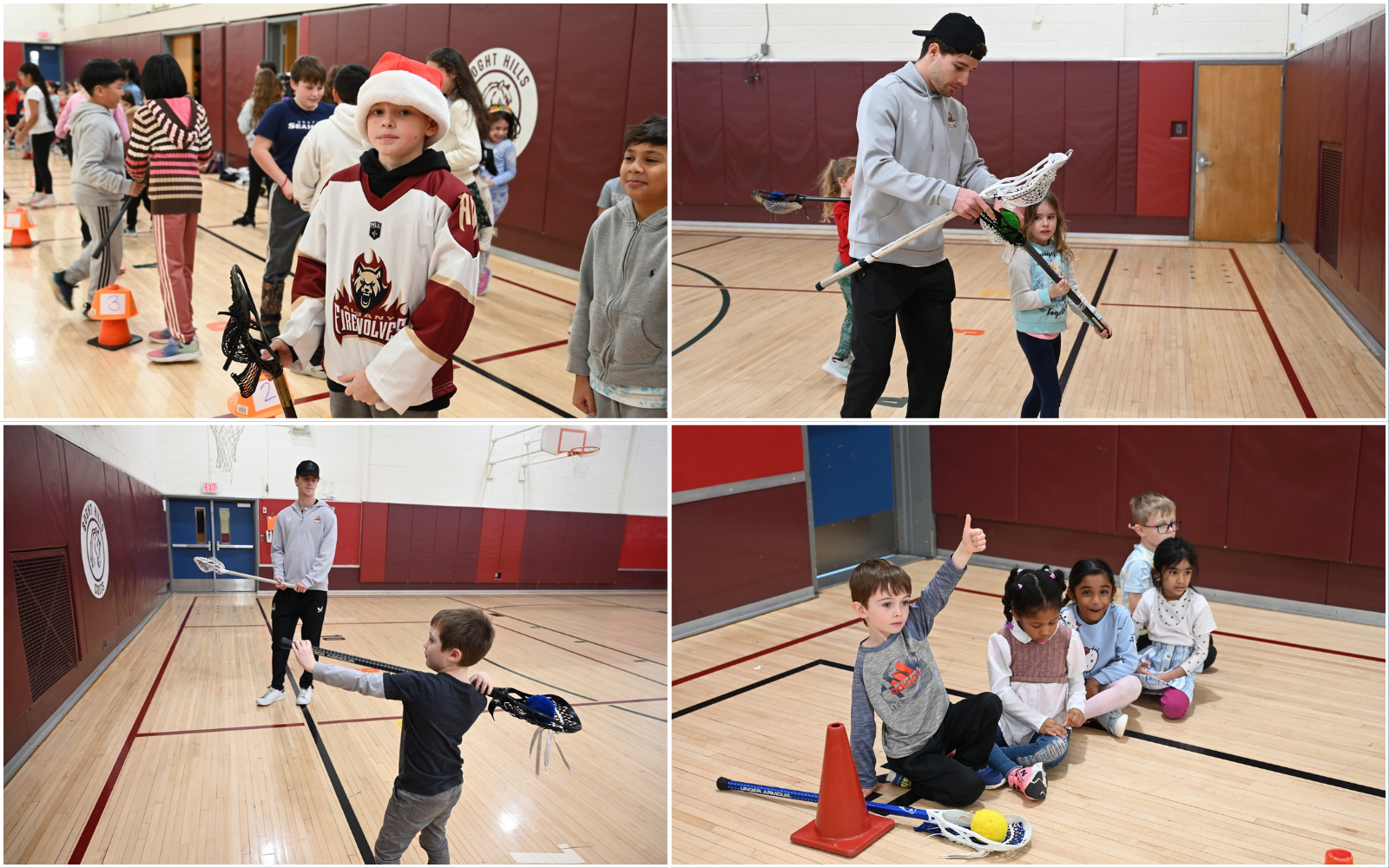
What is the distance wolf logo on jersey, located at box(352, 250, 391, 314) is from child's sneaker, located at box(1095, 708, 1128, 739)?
2.70m

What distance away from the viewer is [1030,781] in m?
2.65

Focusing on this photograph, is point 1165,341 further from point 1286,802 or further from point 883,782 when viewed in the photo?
point 883,782

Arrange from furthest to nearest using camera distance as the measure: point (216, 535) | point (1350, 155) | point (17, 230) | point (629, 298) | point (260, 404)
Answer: point (17, 230) < point (1350, 155) < point (216, 535) < point (260, 404) < point (629, 298)

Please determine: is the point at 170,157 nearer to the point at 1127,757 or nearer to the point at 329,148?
the point at 329,148

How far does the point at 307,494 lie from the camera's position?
10.2 feet

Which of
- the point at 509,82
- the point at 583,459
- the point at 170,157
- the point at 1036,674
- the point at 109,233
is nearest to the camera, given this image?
the point at 1036,674

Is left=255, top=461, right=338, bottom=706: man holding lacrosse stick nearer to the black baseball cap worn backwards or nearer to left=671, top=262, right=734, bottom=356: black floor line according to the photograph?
the black baseball cap worn backwards

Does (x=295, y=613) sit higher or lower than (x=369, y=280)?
lower

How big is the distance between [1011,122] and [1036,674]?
8747mm

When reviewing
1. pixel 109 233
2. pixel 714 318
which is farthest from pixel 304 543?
pixel 714 318

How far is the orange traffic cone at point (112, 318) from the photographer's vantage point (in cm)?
464

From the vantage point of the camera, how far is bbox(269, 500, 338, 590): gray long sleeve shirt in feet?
10.8

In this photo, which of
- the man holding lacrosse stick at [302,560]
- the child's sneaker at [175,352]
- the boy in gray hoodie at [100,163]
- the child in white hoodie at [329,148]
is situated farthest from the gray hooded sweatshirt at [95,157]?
the man holding lacrosse stick at [302,560]

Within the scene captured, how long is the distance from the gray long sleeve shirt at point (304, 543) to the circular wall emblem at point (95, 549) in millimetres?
903
